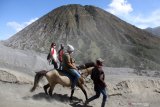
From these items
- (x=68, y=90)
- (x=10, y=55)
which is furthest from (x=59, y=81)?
(x=10, y=55)

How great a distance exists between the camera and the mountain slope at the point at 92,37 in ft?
175

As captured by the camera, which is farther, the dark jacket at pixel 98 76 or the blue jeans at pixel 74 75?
the blue jeans at pixel 74 75

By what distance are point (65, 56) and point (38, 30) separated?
202ft

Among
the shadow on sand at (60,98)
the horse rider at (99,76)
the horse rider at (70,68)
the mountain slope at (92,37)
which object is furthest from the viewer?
the mountain slope at (92,37)

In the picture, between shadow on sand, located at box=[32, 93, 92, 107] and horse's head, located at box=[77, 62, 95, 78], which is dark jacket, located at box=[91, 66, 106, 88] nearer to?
horse's head, located at box=[77, 62, 95, 78]

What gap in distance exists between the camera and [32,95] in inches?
524

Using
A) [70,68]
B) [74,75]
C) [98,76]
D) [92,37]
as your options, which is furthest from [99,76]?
[92,37]

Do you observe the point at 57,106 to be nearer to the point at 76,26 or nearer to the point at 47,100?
the point at 47,100

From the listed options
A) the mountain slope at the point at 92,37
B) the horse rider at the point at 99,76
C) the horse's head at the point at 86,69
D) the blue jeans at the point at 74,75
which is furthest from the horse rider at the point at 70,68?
the mountain slope at the point at 92,37

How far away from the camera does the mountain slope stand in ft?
175

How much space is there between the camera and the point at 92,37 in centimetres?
6397

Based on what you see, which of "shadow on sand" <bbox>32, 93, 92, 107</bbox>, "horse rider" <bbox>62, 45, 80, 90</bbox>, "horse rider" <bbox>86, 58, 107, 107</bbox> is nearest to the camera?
"horse rider" <bbox>86, 58, 107, 107</bbox>

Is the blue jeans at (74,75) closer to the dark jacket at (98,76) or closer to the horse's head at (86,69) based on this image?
the horse's head at (86,69)

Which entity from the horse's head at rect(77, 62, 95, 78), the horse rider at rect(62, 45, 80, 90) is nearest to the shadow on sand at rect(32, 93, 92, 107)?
the horse rider at rect(62, 45, 80, 90)
